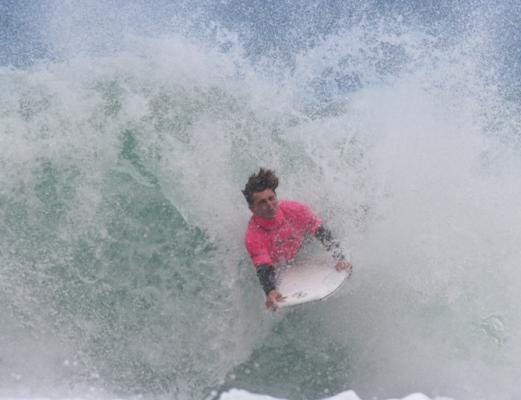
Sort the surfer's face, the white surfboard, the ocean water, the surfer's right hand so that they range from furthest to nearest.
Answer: the ocean water, the white surfboard, the surfer's right hand, the surfer's face

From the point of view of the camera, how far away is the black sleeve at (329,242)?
12.9 feet

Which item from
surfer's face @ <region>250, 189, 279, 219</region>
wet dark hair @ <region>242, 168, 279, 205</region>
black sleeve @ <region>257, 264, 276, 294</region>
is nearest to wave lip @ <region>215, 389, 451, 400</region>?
black sleeve @ <region>257, 264, 276, 294</region>

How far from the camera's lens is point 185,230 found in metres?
4.45

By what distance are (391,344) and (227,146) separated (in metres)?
1.72

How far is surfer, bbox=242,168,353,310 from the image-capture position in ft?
12.0

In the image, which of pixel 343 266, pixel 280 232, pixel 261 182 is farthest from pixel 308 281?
pixel 261 182

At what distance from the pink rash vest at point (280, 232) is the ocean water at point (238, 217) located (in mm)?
464

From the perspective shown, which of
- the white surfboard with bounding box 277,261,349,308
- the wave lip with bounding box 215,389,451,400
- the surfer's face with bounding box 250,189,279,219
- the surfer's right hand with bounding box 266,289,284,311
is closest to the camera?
the surfer's face with bounding box 250,189,279,219

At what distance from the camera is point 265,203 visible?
364cm

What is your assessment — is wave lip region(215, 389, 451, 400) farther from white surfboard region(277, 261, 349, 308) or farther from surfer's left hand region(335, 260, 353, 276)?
surfer's left hand region(335, 260, 353, 276)

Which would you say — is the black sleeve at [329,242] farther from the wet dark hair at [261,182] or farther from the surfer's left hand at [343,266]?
the wet dark hair at [261,182]

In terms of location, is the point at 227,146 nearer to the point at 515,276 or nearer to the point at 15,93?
the point at 15,93

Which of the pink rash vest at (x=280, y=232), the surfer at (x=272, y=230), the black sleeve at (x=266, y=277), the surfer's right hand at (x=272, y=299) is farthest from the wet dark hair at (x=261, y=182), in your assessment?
the surfer's right hand at (x=272, y=299)

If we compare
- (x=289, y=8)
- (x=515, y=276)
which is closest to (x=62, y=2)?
(x=289, y=8)
